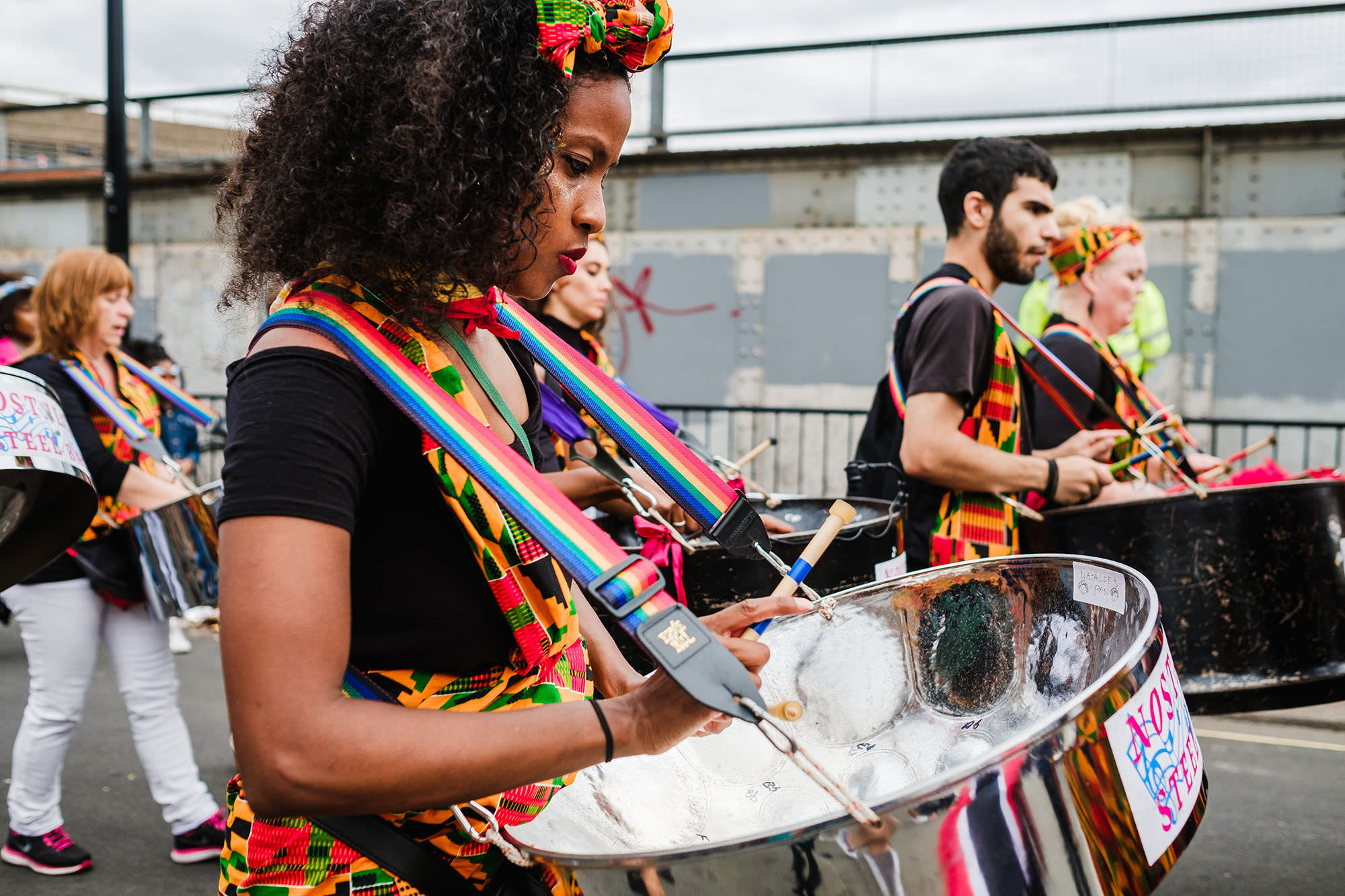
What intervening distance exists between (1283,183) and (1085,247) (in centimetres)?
414

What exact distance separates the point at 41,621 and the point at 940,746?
2.67 m

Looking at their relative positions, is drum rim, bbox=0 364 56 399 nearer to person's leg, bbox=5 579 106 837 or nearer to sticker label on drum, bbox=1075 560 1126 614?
person's leg, bbox=5 579 106 837

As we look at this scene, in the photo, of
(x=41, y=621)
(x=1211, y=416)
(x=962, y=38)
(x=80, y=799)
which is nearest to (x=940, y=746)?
(x=41, y=621)

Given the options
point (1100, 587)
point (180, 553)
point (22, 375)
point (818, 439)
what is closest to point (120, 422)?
point (180, 553)

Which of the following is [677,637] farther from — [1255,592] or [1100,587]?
[1255,592]

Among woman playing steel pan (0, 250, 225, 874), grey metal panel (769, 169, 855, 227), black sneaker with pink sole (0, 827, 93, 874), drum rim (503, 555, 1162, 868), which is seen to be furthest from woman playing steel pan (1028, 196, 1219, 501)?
grey metal panel (769, 169, 855, 227)

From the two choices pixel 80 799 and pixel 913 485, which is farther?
pixel 80 799

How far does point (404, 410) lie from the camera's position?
0.91 metres

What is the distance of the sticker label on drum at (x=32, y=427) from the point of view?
1.56m

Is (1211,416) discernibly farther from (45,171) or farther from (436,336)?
(45,171)

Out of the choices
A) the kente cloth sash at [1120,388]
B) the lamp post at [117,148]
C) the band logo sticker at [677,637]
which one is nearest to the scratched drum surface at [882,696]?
the band logo sticker at [677,637]

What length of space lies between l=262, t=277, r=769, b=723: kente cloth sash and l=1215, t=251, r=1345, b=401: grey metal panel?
7.07 meters

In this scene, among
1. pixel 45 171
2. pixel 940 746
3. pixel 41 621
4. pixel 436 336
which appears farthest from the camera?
pixel 45 171

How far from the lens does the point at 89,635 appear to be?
2998mm
